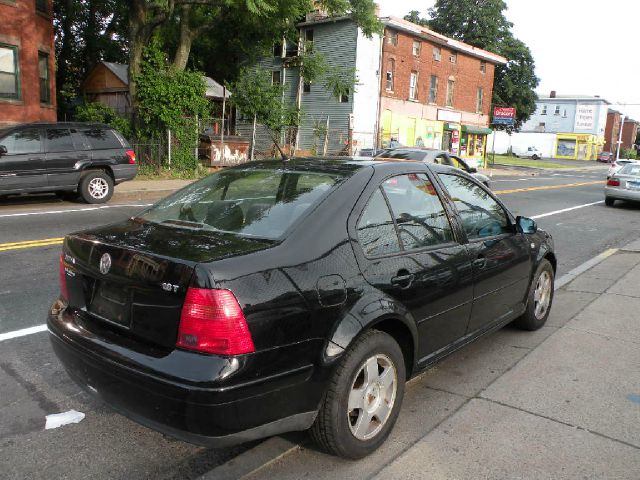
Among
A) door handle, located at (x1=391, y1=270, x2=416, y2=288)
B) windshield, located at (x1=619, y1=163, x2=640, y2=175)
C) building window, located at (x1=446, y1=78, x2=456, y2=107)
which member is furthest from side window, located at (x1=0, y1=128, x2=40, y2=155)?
building window, located at (x1=446, y1=78, x2=456, y2=107)

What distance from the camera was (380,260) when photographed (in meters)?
3.12

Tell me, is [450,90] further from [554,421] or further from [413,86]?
[554,421]

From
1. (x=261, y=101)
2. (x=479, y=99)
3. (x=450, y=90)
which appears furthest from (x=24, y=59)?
(x=479, y=99)

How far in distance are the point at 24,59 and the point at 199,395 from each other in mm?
20741

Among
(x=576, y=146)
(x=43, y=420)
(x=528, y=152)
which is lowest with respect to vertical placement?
(x=43, y=420)

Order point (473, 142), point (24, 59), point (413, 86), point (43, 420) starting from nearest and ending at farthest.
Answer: point (43, 420) → point (24, 59) → point (413, 86) → point (473, 142)

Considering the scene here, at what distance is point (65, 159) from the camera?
12.4 meters

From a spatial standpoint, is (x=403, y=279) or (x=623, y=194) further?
(x=623, y=194)

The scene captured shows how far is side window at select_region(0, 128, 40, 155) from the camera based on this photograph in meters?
11.7

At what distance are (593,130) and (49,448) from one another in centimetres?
9159

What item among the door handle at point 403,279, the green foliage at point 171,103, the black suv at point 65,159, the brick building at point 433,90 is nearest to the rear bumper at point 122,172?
the black suv at point 65,159

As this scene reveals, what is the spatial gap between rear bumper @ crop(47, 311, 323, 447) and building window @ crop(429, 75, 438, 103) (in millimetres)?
37542

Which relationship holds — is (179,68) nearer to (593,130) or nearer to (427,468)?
(427,468)

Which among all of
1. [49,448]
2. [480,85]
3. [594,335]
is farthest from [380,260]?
[480,85]
